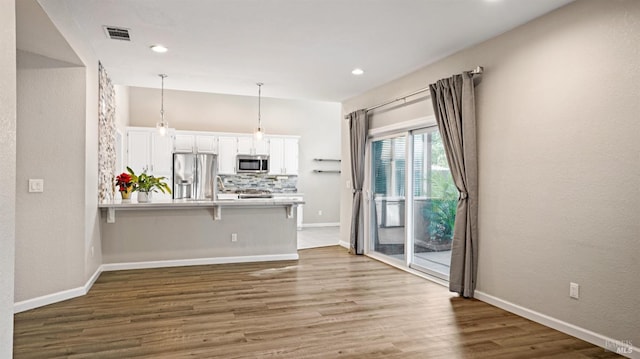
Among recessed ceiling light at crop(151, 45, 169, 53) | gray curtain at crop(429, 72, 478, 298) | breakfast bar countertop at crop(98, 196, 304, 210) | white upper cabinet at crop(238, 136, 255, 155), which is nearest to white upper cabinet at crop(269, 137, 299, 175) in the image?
white upper cabinet at crop(238, 136, 255, 155)

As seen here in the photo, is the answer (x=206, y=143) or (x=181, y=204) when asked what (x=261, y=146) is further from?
(x=181, y=204)

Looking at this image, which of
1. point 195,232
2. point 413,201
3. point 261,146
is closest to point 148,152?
point 261,146

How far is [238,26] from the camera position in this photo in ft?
11.9

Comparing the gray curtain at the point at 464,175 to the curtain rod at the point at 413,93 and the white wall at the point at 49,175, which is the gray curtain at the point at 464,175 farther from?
the white wall at the point at 49,175

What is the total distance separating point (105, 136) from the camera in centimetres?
534

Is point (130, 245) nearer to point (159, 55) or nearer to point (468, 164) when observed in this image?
point (159, 55)

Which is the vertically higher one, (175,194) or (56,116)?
(56,116)

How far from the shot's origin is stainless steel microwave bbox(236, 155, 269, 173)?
898 cm

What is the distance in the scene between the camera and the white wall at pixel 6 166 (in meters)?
1.77

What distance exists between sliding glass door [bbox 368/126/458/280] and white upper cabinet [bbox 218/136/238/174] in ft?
12.9

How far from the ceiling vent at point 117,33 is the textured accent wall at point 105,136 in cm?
102

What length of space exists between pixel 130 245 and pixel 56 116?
2.00m

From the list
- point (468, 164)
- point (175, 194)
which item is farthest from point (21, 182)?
point (175, 194)

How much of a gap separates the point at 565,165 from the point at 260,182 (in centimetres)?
726
